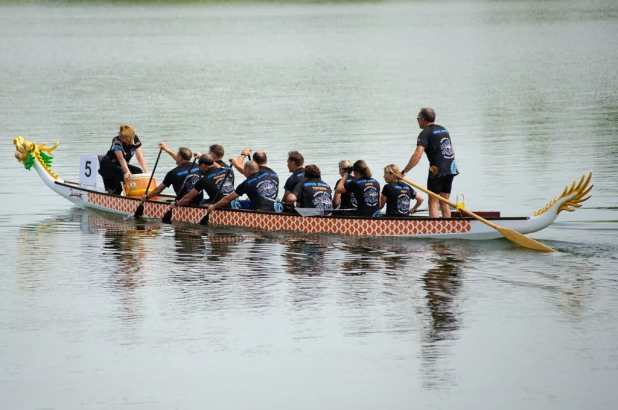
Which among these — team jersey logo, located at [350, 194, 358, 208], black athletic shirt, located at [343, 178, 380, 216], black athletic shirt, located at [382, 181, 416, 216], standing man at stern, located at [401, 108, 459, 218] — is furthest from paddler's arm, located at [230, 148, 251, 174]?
standing man at stern, located at [401, 108, 459, 218]

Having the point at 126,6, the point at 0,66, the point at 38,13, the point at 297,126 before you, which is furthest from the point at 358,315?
the point at 126,6

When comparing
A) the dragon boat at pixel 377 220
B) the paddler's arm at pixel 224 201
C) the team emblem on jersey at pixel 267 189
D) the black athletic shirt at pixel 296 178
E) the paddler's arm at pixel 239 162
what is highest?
the paddler's arm at pixel 239 162

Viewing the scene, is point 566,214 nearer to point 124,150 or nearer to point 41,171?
point 124,150

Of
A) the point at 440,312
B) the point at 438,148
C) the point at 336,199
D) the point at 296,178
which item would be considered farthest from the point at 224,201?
the point at 440,312

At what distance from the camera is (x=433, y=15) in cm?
12188

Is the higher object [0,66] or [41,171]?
[0,66]

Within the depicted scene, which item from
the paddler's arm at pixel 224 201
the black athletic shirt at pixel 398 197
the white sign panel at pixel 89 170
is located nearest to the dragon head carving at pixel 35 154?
the white sign panel at pixel 89 170

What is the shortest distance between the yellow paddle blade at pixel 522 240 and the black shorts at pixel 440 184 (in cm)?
137

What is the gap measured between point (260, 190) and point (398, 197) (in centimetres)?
264

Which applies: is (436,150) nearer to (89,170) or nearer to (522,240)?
(522,240)

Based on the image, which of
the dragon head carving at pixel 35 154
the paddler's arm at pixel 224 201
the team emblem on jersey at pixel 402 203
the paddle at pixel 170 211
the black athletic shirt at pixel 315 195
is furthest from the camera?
the dragon head carving at pixel 35 154

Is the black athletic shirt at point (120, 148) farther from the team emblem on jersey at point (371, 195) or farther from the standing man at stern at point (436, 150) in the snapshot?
the standing man at stern at point (436, 150)

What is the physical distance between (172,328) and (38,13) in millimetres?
135441

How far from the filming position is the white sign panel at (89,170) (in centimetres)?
2534
